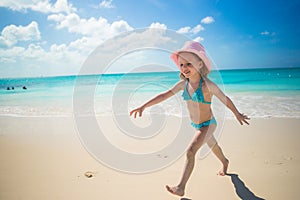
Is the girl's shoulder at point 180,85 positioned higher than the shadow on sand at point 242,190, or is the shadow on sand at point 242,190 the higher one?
the girl's shoulder at point 180,85

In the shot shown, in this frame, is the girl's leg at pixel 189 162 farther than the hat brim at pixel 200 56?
No

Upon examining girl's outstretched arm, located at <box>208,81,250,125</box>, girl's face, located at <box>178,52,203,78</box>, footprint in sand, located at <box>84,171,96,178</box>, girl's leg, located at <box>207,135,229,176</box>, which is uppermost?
girl's face, located at <box>178,52,203,78</box>

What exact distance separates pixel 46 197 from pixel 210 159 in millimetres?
2039

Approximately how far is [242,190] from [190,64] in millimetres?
1403

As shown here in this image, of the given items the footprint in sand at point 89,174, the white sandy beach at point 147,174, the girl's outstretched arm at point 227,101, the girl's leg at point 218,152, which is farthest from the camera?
the footprint in sand at point 89,174

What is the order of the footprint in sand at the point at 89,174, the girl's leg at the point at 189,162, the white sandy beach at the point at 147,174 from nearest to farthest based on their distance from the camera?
the girl's leg at the point at 189,162 < the white sandy beach at the point at 147,174 < the footprint in sand at the point at 89,174

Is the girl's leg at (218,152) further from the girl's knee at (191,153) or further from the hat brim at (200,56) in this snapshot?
the hat brim at (200,56)

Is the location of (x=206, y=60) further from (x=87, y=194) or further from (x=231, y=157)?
(x=87, y=194)

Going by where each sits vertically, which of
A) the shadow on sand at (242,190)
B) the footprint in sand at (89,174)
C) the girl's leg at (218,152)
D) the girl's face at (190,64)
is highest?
the girl's face at (190,64)

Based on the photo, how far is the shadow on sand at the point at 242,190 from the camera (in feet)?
6.48

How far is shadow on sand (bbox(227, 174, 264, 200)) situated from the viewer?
1.97 m

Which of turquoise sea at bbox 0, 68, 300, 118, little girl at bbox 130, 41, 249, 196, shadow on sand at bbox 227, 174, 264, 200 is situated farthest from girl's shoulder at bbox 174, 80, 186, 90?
shadow on sand at bbox 227, 174, 264, 200

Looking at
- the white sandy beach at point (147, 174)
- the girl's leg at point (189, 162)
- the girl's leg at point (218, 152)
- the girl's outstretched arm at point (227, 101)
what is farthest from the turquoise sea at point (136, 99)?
the white sandy beach at point (147, 174)

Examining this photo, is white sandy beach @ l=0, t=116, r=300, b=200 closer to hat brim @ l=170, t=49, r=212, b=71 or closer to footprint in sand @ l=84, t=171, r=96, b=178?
footprint in sand @ l=84, t=171, r=96, b=178
